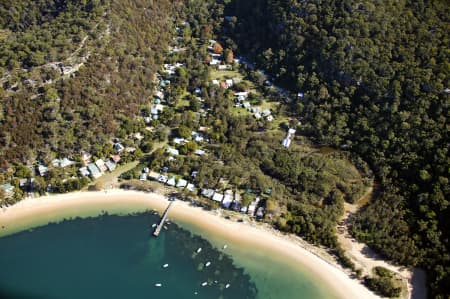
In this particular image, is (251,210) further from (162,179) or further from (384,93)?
(384,93)

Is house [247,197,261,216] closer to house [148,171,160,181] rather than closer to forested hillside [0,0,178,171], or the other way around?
house [148,171,160,181]

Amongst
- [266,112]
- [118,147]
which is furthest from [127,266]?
[266,112]

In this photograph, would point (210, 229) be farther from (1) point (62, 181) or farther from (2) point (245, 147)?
(1) point (62, 181)

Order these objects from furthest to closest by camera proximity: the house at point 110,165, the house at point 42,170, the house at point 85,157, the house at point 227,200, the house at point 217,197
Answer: the house at point 85,157 < the house at point 110,165 < the house at point 42,170 < the house at point 217,197 < the house at point 227,200

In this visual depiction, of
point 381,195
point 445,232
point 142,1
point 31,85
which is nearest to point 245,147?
point 381,195

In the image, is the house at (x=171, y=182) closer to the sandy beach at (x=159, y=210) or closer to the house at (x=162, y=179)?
the house at (x=162, y=179)

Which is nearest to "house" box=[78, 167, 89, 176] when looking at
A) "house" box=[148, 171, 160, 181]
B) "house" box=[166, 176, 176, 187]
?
"house" box=[148, 171, 160, 181]

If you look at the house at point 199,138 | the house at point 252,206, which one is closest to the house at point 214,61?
the house at point 199,138
